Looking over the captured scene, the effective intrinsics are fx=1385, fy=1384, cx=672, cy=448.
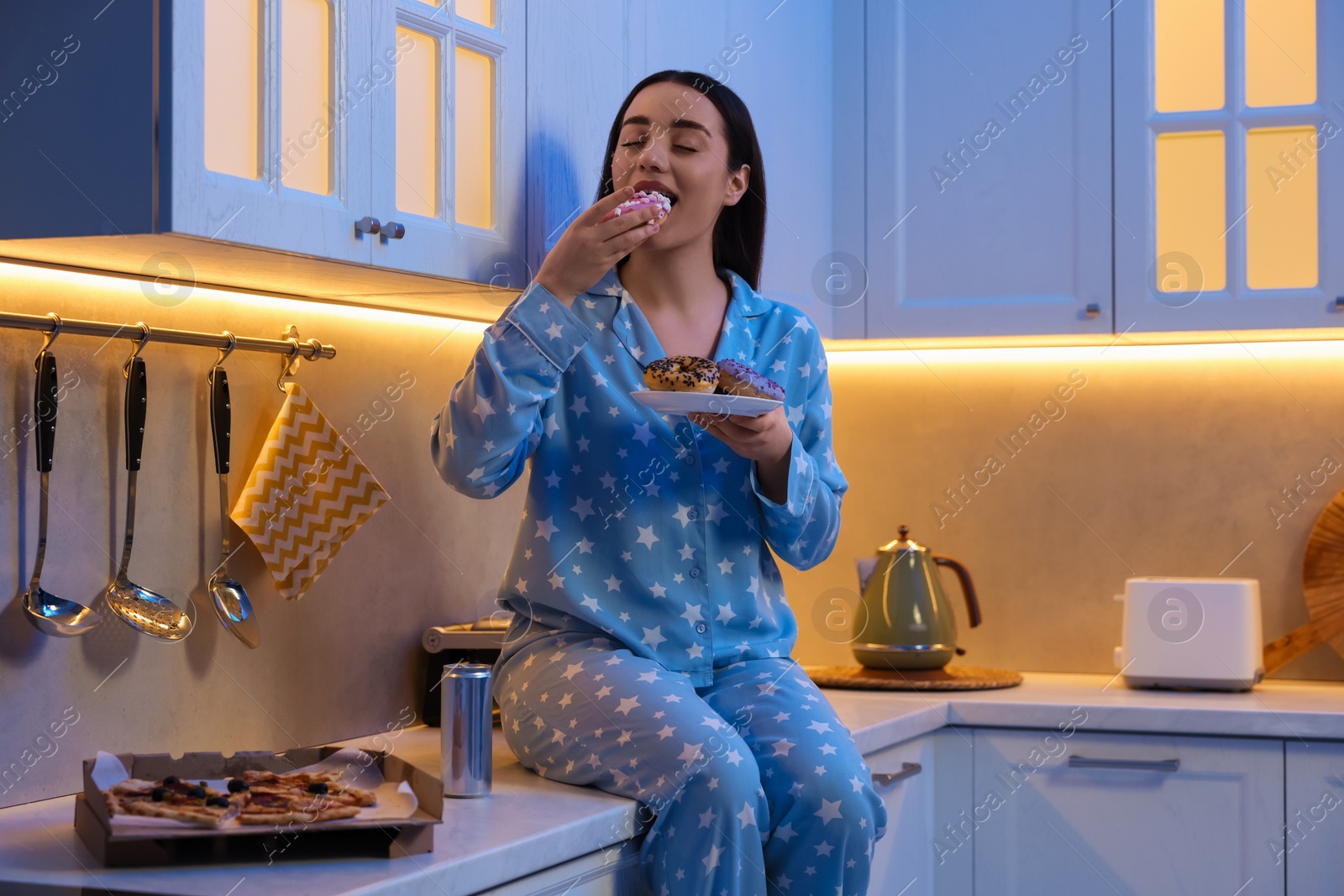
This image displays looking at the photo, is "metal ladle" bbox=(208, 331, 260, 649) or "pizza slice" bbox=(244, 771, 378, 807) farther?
"metal ladle" bbox=(208, 331, 260, 649)

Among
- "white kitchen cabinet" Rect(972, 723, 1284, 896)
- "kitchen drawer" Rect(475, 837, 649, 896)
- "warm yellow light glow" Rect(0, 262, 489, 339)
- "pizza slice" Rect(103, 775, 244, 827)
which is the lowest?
"white kitchen cabinet" Rect(972, 723, 1284, 896)

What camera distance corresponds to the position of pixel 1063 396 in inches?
98.3

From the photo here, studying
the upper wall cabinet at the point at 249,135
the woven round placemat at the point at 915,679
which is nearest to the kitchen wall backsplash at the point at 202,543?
the upper wall cabinet at the point at 249,135

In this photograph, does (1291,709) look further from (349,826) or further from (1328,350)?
(349,826)

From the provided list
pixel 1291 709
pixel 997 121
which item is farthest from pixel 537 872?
pixel 997 121

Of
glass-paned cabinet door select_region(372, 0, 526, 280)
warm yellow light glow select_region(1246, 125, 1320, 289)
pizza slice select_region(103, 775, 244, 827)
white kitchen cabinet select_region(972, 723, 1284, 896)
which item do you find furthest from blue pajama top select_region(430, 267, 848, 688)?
warm yellow light glow select_region(1246, 125, 1320, 289)

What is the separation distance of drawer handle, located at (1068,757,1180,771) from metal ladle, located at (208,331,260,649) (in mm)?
1139

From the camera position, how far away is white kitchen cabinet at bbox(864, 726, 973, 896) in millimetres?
1831

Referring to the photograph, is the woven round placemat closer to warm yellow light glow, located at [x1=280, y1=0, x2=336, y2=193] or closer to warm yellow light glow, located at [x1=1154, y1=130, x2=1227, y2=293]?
warm yellow light glow, located at [x1=1154, y1=130, x2=1227, y2=293]

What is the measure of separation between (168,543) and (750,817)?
703mm

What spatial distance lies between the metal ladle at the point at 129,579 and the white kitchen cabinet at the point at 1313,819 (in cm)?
144

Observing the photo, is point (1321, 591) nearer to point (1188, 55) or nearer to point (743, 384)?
point (1188, 55)

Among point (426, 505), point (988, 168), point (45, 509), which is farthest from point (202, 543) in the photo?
point (988, 168)

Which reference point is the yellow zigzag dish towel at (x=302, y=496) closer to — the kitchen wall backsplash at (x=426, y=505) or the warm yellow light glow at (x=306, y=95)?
the kitchen wall backsplash at (x=426, y=505)
